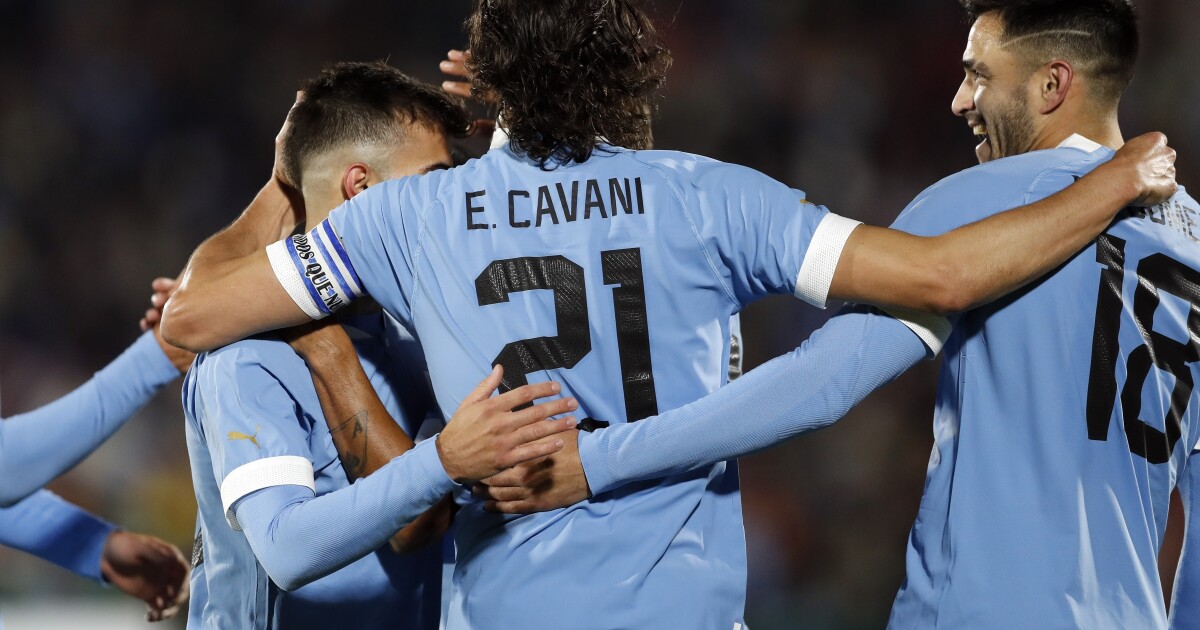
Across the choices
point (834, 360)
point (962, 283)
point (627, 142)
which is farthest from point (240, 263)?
point (962, 283)

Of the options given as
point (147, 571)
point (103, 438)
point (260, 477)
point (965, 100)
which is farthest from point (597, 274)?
point (147, 571)

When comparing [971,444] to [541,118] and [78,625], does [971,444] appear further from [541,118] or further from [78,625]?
[78,625]

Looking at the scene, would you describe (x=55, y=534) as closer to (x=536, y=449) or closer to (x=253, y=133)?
(x=536, y=449)

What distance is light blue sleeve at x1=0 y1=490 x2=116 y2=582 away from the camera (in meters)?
3.37

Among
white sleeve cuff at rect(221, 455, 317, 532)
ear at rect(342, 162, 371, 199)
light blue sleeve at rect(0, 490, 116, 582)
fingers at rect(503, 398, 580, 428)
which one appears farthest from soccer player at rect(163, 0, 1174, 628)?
light blue sleeve at rect(0, 490, 116, 582)

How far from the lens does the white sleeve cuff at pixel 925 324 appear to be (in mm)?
1804

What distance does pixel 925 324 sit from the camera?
71.3 inches

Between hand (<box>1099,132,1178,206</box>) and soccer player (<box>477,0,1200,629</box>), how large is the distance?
8 centimetres

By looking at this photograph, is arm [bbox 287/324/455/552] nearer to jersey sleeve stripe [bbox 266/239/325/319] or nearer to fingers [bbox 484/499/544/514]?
jersey sleeve stripe [bbox 266/239/325/319]

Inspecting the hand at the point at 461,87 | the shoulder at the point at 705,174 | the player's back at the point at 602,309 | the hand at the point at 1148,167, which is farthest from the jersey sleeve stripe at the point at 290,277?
the hand at the point at 1148,167

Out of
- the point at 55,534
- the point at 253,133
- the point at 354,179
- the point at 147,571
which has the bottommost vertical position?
the point at 147,571

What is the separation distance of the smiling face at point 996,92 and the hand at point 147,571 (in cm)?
271

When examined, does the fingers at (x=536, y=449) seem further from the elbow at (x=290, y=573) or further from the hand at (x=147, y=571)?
the hand at (x=147, y=571)

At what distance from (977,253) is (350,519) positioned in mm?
1125
